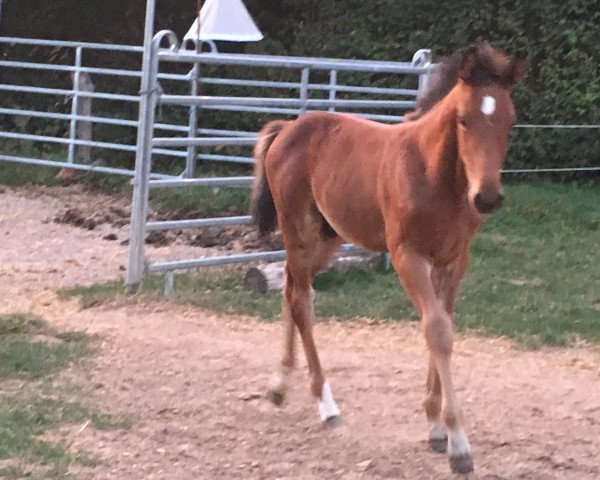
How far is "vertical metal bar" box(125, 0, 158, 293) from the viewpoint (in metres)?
6.54

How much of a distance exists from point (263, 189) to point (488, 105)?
1.78m

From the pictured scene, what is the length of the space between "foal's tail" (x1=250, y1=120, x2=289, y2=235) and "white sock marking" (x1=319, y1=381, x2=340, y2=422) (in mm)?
1018

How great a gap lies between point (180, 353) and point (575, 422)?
6.53 feet

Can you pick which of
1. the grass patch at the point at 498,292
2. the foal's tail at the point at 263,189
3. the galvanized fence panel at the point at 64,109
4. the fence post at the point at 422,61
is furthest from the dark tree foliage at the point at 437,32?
the foal's tail at the point at 263,189

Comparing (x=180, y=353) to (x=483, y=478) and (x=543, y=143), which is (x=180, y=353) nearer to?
(x=483, y=478)

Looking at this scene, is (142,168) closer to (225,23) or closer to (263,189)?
(263,189)

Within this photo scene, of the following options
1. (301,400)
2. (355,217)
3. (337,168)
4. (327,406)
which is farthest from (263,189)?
(327,406)

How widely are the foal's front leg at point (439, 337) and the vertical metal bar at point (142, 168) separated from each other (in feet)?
10.1

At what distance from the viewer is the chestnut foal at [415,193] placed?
3.48 m

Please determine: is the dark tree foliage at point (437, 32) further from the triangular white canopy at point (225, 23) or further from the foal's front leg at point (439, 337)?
the foal's front leg at point (439, 337)

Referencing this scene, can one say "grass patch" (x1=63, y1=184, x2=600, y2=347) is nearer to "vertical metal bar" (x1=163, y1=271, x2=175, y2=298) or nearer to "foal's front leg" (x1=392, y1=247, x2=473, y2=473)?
"vertical metal bar" (x1=163, y1=271, x2=175, y2=298)

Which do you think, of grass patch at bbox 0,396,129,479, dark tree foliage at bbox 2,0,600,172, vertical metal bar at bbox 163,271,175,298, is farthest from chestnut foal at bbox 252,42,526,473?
dark tree foliage at bbox 2,0,600,172

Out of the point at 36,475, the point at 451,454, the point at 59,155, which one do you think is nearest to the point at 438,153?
the point at 451,454

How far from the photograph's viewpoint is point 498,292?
277 inches
